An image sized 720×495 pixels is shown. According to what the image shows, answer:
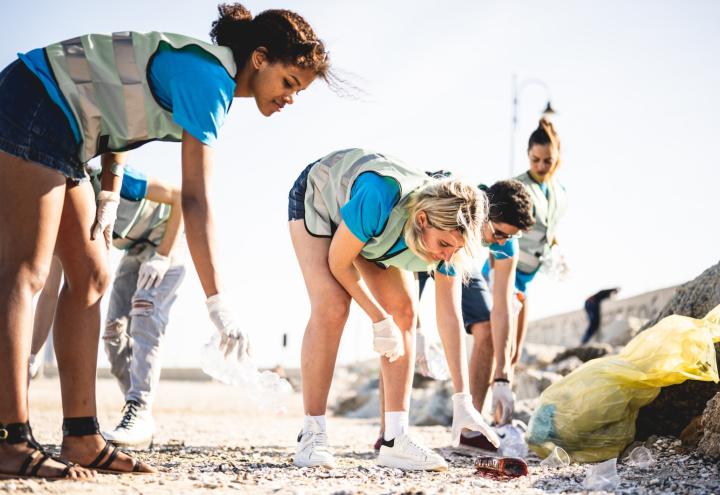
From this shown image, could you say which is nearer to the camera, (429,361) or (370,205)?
(370,205)

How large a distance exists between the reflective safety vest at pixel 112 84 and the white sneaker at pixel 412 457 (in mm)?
1633

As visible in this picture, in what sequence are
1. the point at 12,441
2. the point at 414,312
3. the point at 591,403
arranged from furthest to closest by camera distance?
the point at 591,403 < the point at 414,312 < the point at 12,441

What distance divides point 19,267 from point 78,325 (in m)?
0.38

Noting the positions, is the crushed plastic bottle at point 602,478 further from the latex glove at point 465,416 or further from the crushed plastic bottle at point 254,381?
the crushed plastic bottle at point 254,381

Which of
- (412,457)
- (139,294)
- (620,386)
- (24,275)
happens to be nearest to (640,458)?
(620,386)

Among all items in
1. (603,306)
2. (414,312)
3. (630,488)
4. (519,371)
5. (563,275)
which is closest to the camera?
(630,488)

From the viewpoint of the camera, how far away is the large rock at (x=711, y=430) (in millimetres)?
3184

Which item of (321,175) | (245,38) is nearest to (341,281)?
(321,175)

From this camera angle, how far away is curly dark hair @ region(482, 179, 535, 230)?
4230 millimetres

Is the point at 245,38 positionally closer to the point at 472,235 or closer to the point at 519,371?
the point at 472,235

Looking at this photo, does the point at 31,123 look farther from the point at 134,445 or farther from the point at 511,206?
the point at 511,206

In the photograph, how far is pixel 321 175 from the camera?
12.0 feet

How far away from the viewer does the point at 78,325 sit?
269 cm

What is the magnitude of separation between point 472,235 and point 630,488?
114 centimetres
